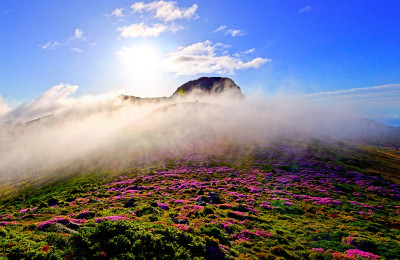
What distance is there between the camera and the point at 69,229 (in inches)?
731

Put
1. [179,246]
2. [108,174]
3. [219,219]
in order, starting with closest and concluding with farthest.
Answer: [179,246]
[219,219]
[108,174]

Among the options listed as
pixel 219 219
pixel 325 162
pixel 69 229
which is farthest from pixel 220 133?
pixel 69 229

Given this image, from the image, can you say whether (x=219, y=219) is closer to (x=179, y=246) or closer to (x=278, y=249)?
(x=278, y=249)

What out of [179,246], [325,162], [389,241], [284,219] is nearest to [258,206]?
[284,219]

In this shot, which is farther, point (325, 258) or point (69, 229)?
point (69, 229)

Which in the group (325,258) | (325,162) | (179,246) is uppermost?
(179,246)

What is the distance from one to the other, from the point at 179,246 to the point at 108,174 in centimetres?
6166

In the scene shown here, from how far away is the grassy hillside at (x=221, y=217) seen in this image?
14.2 meters

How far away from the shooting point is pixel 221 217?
25.3 m

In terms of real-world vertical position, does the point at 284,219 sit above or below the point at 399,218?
above

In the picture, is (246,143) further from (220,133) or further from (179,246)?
(179,246)

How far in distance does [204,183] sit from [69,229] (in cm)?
3375

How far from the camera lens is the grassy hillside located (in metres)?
14.2

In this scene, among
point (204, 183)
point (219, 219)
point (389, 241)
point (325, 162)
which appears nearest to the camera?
point (389, 241)
